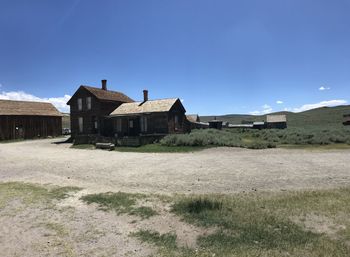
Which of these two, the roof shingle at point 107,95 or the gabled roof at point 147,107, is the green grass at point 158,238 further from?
the roof shingle at point 107,95

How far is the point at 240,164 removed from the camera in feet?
46.2

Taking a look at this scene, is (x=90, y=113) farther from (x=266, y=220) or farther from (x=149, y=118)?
(x=266, y=220)

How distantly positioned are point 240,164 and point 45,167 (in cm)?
926

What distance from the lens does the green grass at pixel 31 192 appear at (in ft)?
27.3

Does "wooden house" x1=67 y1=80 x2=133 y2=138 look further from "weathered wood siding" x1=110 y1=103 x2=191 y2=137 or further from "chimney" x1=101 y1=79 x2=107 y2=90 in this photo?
"chimney" x1=101 y1=79 x2=107 y2=90

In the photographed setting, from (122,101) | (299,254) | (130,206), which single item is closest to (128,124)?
(122,101)

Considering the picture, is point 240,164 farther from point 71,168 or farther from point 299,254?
point 299,254

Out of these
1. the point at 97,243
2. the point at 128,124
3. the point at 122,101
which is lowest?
the point at 97,243

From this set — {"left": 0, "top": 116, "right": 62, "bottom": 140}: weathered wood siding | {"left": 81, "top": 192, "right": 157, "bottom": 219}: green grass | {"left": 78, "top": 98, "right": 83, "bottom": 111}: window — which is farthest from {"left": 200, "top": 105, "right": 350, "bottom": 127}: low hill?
{"left": 81, "top": 192, "right": 157, "bottom": 219}: green grass

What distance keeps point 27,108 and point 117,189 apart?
38.0 metres

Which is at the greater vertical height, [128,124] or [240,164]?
[128,124]

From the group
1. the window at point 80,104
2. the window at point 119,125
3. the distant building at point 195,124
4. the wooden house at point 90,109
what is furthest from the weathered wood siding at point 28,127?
the distant building at point 195,124

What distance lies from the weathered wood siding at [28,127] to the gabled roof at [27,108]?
0.62 m

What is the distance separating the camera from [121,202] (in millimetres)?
7715
